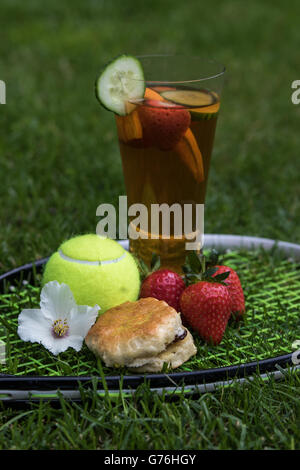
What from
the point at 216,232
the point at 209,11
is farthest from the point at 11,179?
the point at 209,11

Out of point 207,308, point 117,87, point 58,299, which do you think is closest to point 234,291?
point 207,308

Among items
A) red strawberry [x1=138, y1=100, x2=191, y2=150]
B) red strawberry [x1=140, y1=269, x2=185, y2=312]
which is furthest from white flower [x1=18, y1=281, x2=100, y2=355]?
red strawberry [x1=138, y1=100, x2=191, y2=150]

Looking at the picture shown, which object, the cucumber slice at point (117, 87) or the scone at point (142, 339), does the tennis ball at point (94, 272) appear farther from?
the cucumber slice at point (117, 87)

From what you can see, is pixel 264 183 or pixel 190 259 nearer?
pixel 190 259

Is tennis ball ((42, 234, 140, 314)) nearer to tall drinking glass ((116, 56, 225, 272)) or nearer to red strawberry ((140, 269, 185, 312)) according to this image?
red strawberry ((140, 269, 185, 312))

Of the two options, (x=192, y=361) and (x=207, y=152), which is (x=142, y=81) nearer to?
(x=207, y=152)

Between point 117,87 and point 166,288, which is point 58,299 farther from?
point 117,87
